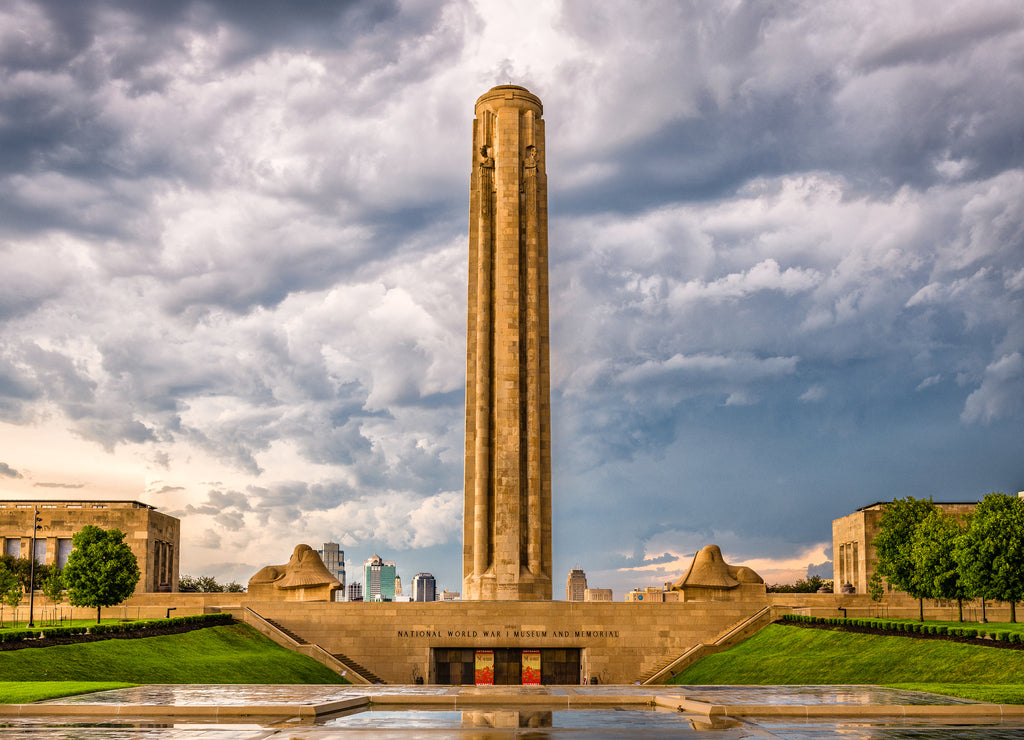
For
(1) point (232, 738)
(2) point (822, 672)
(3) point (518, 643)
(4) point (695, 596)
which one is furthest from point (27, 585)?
(1) point (232, 738)

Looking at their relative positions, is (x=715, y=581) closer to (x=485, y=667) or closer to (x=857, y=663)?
(x=485, y=667)

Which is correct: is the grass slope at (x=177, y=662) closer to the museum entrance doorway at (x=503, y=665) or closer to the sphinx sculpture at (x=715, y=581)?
the museum entrance doorway at (x=503, y=665)

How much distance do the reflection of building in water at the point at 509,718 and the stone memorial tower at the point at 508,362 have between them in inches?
1634

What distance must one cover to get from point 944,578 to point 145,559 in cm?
5751

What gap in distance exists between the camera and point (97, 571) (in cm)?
5006

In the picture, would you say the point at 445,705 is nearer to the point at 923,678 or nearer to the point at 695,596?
the point at 923,678

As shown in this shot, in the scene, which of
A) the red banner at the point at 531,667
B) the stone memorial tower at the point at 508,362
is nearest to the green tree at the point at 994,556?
the red banner at the point at 531,667

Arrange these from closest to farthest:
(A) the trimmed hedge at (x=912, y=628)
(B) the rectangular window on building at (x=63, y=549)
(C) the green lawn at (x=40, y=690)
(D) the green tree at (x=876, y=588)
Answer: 1. (C) the green lawn at (x=40, y=690)
2. (A) the trimmed hedge at (x=912, y=628)
3. (D) the green tree at (x=876, y=588)
4. (B) the rectangular window on building at (x=63, y=549)

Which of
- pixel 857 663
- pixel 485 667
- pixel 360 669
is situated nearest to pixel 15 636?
pixel 360 669

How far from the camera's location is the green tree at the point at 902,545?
51.0 m

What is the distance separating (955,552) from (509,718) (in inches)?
1376

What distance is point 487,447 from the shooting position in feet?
204

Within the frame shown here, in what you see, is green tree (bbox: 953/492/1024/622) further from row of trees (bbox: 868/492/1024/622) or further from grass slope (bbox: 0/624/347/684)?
grass slope (bbox: 0/624/347/684)

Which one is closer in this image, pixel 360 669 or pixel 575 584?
pixel 360 669
